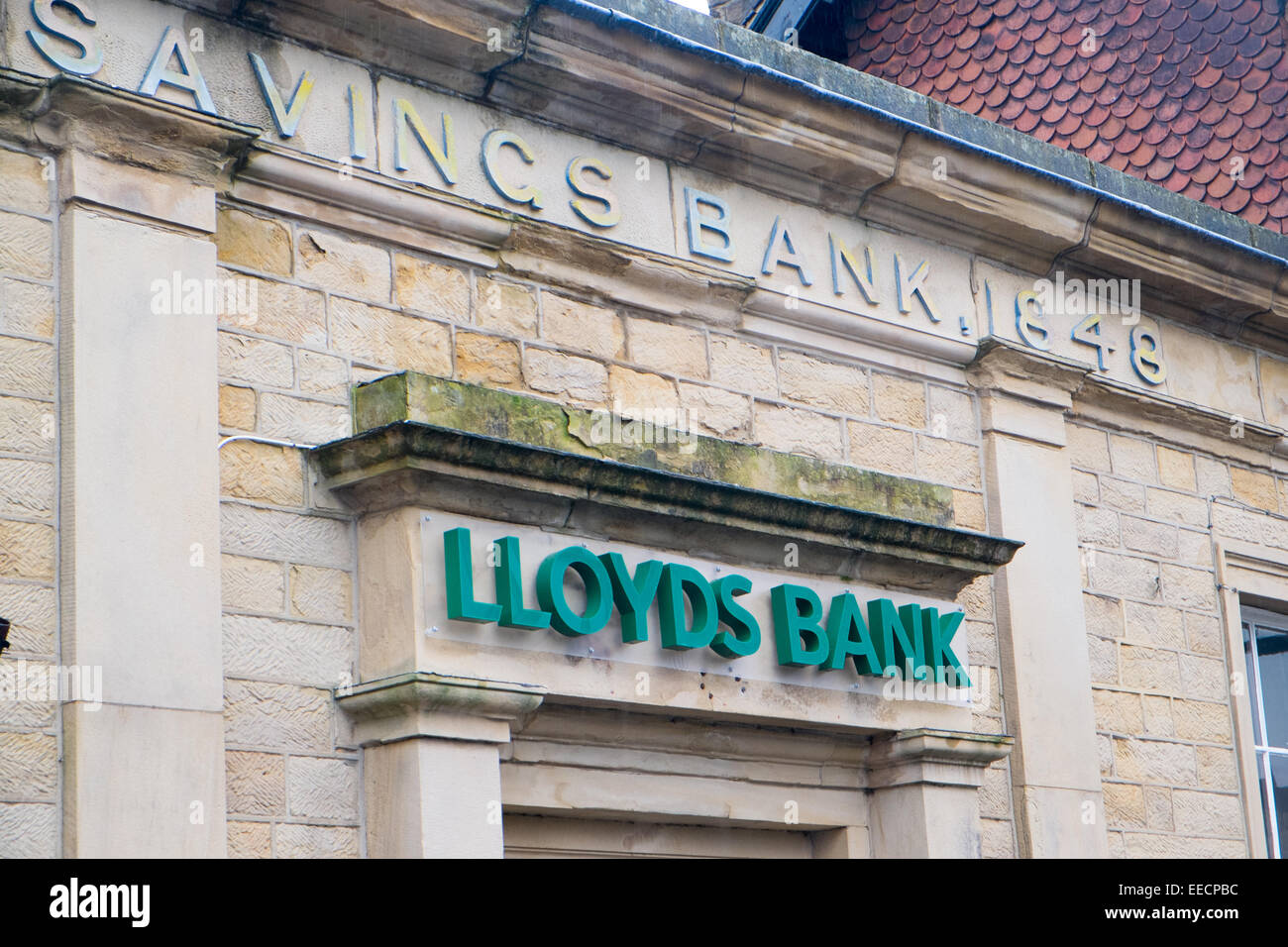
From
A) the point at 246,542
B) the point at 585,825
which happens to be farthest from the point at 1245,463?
the point at 246,542

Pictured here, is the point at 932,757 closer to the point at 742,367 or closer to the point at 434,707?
the point at 742,367

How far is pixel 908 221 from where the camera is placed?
8.08 meters

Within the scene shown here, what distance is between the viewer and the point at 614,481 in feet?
20.9

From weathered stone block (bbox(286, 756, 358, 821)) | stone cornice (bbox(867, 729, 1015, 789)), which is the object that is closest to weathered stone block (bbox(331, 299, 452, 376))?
weathered stone block (bbox(286, 756, 358, 821))

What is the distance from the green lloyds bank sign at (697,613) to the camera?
19.9 ft

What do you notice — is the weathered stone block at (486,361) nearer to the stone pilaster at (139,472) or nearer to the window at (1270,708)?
the stone pilaster at (139,472)

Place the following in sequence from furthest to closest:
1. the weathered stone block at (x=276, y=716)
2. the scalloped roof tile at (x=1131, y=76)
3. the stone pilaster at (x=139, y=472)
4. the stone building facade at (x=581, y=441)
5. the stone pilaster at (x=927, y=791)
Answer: the scalloped roof tile at (x=1131, y=76), the stone pilaster at (x=927, y=791), the weathered stone block at (x=276, y=716), the stone building facade at (x=581, y=441), the stone pilaster at (x=139, y=472)

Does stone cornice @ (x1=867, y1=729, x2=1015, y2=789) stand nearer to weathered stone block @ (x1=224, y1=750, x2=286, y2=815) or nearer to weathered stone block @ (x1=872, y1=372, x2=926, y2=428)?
weathered stone block @ (x1=872, y1=372, x2=926, y2=428)

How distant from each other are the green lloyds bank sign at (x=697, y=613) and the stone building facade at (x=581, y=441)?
7 cm

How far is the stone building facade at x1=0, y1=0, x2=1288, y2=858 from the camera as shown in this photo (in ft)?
18.0

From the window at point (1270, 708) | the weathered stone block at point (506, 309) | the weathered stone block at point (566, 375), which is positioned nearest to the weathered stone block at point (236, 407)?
the weathered stone block at point (506, 309)

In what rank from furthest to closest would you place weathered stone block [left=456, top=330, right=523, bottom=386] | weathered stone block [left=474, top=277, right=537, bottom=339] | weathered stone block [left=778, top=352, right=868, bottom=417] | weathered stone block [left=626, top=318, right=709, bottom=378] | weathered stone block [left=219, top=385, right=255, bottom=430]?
weathered stone block [left=778, top=352, right=868, bottom=417], weathered stone block [left=626, top=318, right=709, bottom=378], weathered stone block [left=474, top=277, right=537, bottom=339], weathered stone block [left=456, top=330, right=523, bottom=386], weathered stone block [left=219, top=385, right=255, bottom=430]

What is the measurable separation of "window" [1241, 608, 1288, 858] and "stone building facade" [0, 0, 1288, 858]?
0.07 metres

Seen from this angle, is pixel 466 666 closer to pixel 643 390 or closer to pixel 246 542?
pixel 246 542
